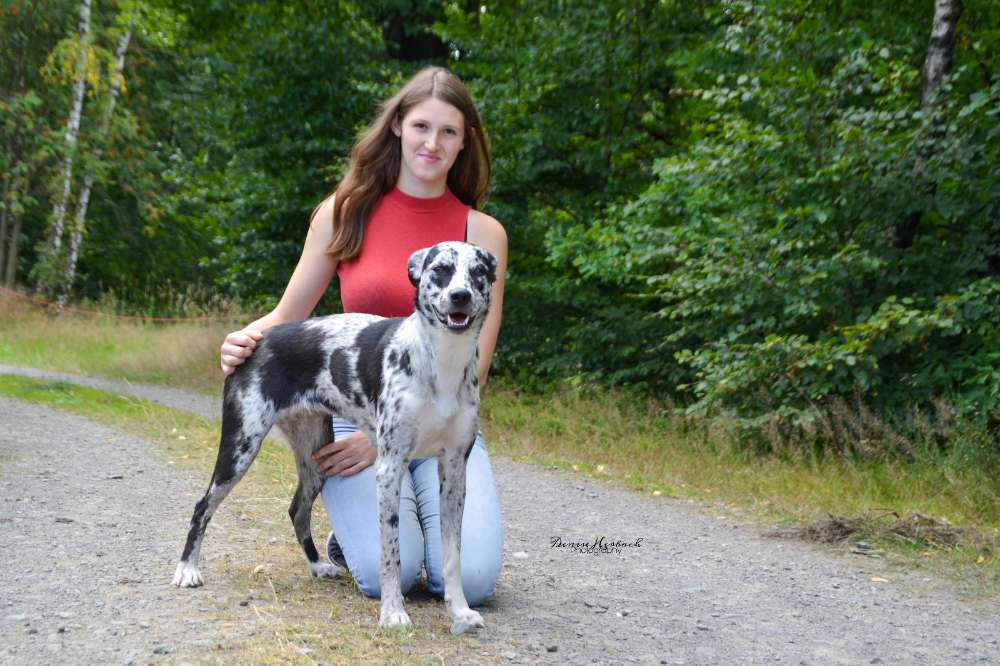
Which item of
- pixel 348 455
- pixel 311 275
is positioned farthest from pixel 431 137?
pixel 348 455

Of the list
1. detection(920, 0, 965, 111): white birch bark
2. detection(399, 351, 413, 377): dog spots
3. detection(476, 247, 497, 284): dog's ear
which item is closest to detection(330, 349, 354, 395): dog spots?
detection(399, 351, 413, 377): dog spots

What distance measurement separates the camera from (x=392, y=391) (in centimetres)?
394

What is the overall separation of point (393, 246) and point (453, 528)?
1.41 metres

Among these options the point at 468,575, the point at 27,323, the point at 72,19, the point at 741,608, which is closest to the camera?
the point at 468,575

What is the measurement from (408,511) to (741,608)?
5.41ft

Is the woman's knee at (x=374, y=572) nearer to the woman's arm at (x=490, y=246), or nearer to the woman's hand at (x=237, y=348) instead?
the woman's arm at (x=490, y=246)

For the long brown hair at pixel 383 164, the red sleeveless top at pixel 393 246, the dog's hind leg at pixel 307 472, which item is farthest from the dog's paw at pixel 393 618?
the long brown hair at pixel 383 164

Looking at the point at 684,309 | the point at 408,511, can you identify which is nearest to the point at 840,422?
the point at 684,309

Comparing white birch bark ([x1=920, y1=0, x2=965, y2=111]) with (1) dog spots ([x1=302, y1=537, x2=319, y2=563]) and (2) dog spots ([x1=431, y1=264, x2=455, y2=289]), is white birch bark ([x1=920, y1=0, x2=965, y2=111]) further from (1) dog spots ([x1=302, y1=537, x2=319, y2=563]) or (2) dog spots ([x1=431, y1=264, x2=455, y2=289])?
(1) dog spots ([x1=302, y1=537, x2=319, y2=563])

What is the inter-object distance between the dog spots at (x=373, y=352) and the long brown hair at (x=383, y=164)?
65 cm

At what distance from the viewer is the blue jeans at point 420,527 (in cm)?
442

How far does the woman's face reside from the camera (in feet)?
14.9

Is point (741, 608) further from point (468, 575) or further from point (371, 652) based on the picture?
point (371, 652)

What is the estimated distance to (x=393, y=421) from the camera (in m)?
3.91
